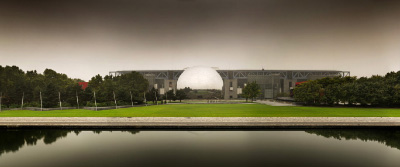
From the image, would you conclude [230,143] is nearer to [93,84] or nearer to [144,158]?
[144,158]

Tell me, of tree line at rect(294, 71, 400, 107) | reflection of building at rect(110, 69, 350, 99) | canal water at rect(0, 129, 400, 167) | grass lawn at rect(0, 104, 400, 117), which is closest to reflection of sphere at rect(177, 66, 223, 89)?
reflection of building at rect(110, 69, 350, 99)

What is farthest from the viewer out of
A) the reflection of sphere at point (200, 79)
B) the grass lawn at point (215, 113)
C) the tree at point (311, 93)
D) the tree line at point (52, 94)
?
the reflection of sphere at point (200, 79)

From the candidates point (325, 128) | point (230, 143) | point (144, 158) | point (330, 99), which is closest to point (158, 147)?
point (144, 158)

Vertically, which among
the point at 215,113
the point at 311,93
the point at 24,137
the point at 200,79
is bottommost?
the point at 24,137

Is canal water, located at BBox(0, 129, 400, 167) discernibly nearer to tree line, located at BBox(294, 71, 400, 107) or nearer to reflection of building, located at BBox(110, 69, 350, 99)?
tree line, located at BBox(294, 71, 400, 107)

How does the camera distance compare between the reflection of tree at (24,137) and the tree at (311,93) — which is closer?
the reflection of tree at (24,137)

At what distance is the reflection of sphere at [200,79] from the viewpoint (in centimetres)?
8475

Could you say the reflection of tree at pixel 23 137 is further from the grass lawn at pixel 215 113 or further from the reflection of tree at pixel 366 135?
the reflection of tree at pixel 366 135

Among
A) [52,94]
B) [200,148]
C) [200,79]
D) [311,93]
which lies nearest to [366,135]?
[200,148]

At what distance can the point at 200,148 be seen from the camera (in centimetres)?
1158

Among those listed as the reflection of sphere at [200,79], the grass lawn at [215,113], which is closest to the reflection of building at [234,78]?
the reflection of sphere at [200,79]

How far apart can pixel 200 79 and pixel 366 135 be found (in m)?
72.6

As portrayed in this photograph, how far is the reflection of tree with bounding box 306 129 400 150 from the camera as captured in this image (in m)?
12.8

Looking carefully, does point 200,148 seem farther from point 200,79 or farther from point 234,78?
point 234,78
